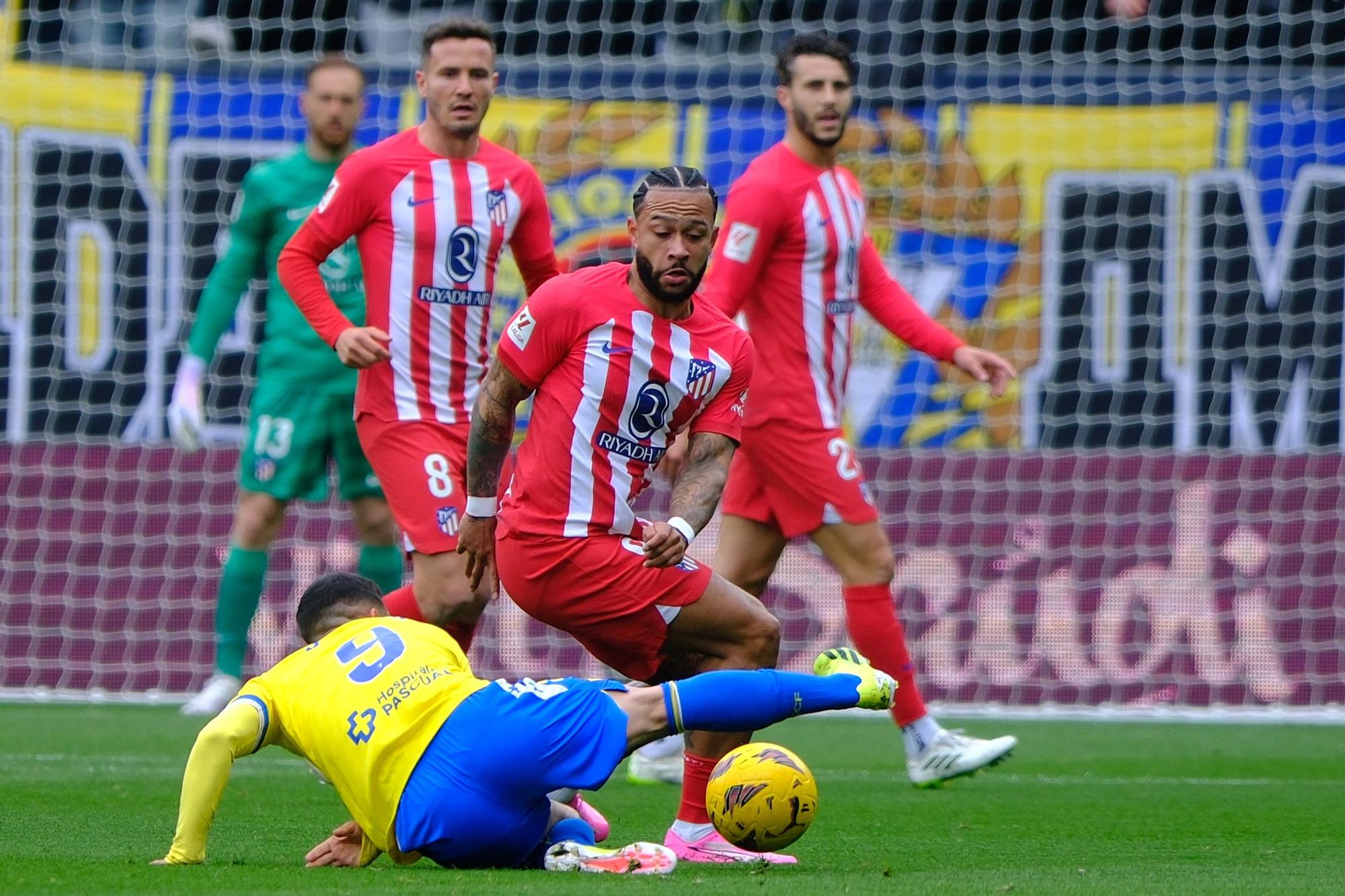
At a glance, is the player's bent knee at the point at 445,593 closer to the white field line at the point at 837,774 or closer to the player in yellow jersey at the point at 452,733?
the white field line at the point at 837,774

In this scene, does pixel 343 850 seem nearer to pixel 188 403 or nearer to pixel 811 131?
pixel 811 131

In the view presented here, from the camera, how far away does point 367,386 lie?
610 cm

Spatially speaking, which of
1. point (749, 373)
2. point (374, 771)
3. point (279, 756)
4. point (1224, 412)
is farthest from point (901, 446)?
point (374, 771)

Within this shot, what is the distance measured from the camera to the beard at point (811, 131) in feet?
21.9

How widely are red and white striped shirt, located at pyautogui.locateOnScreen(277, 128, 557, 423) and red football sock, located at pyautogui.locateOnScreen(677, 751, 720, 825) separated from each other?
5.23 feet

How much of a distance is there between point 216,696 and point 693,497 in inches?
148

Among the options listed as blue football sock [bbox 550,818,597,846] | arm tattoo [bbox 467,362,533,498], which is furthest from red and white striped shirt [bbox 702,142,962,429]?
blue football sock [bbox 550,818,597,846]

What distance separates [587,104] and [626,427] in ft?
24.9

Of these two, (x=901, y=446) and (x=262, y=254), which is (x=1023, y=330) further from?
(x=262, y=254)

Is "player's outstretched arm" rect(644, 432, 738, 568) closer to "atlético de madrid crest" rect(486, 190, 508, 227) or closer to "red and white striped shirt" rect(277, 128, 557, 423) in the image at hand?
"red and white striped shirt" rect(277, 128, 557, 423)

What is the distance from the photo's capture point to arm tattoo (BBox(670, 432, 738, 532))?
15.3 feet

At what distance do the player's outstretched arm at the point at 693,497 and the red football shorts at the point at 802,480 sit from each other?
175 cm

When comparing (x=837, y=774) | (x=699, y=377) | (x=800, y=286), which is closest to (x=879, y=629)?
(x=837, y=774)

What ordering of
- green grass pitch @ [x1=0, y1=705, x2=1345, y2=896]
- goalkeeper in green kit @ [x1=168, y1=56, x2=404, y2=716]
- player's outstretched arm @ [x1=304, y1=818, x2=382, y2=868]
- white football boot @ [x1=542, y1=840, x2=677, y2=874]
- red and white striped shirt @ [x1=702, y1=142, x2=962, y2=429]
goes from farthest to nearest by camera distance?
goalkeeper in green kit @ [x1=168, y1=56, x2=404, y2=716] < red and white striped shirt @ [x1=702, y1=142, x2=962, y2=429] < player's outstretched arm @ [x1=304, y1=818, x2=382, y2=868] < white football boot @ [x1=542, y1=840, x2=677, y2=874] < green grass pitch @ [x1=0, y1=705, x2=1345, y2=896]
